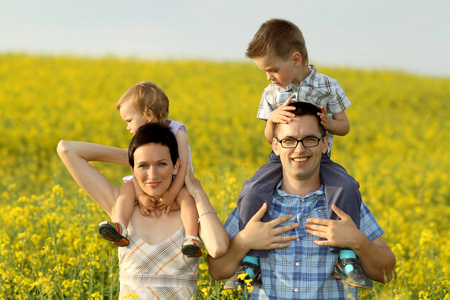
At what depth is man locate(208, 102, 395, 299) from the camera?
2.98m

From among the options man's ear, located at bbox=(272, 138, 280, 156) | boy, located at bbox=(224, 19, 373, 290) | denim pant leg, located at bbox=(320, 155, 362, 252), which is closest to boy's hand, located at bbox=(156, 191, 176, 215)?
boy, located at bbox=(224, 19, 373, 290)

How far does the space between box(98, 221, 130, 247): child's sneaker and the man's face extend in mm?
1027

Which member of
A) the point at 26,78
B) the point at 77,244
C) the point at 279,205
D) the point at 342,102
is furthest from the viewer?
the point at 26,78

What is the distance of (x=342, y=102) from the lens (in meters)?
3.54

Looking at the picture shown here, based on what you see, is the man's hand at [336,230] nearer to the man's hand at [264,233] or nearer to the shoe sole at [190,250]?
the man's hand at [264,233]

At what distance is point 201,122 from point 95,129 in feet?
9.81

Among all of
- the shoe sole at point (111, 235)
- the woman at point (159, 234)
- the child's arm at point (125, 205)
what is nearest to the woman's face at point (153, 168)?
the woman at point (159, 234)

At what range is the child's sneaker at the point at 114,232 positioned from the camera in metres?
2.96

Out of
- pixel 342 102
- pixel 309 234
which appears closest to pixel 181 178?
pixel 309 234

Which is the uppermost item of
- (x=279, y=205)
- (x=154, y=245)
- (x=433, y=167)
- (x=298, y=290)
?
(x=433, y=167)

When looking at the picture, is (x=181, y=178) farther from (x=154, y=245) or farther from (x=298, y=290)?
(x=298, y=290)

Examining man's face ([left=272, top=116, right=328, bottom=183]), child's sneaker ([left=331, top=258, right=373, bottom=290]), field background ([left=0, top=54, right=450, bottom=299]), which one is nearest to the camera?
child's sneaker ([left=331, top=258, right=373, bottom=290])

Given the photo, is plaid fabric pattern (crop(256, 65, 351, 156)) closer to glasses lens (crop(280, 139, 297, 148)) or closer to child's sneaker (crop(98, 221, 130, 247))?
glasses lens (crop(280, 139, 297, 148))

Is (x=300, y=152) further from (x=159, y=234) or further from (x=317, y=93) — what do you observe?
(x=159, y=234)
